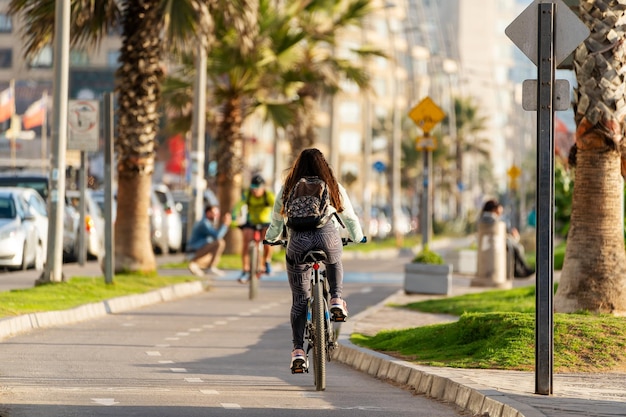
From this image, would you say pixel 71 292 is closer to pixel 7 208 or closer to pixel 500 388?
pixel 7 208

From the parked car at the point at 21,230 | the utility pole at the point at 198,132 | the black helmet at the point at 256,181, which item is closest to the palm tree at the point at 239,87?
the utility pole at the point at 198,132

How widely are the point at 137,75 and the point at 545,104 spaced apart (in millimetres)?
16148

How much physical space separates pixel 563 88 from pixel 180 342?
679cm

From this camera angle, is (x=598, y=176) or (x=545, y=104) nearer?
(x=545, y=104)

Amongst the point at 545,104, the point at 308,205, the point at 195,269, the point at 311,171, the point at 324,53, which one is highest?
→ the point at 324,53

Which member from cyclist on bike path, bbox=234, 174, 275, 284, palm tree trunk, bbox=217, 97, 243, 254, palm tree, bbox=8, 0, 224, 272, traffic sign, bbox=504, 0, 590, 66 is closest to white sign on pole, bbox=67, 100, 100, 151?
palm tree, bbox=8, 0, 224, 272

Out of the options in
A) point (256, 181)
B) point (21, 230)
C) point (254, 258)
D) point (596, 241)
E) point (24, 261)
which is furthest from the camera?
point (24, 261)

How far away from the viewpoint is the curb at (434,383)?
9961 mm

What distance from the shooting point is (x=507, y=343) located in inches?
527

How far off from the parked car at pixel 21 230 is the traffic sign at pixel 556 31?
1900 cm

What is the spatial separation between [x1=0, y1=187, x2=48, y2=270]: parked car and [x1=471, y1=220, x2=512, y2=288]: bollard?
25.8 ft

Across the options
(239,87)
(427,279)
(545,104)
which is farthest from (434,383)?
(239,87)

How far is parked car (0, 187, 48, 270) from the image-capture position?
28.8 metres

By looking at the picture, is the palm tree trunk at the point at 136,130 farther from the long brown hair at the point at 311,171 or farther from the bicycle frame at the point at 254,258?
the long brown hair at the point at 311,171
